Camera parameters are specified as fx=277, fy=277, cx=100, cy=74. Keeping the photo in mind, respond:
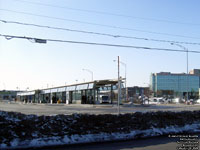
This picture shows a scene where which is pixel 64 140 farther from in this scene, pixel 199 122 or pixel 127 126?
pixel 199 122

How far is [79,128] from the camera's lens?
12.4 m

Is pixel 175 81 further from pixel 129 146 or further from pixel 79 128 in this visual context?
pixel 129 146

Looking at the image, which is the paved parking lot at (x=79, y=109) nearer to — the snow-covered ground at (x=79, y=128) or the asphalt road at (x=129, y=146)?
the snow-covered ground at (x=79, y=128)

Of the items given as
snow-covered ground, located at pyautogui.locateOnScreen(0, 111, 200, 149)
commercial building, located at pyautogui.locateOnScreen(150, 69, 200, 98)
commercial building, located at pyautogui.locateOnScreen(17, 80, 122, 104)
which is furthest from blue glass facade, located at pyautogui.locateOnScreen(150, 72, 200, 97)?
snow-covered ground, located at pyautogui.locateOnScreen(0, 111, 200, 149)

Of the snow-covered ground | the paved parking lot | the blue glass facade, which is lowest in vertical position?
the paved parking lot

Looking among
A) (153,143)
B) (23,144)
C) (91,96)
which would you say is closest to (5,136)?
(23,144)

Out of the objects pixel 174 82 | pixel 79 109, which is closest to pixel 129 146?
pixel 79 109

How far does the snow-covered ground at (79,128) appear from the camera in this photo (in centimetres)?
1062

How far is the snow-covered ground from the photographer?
34.9 ft

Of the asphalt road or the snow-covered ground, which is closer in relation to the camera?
the asphalt road

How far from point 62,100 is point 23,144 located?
54.2 m

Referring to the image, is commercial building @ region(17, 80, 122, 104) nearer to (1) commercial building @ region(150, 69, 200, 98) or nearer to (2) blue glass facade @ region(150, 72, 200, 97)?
(1) commercial building @ region(150, 69, 200, 98)

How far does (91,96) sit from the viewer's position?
5075 cm

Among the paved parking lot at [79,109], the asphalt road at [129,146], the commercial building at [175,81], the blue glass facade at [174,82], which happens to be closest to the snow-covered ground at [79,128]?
the asphalt road at [129,146]
